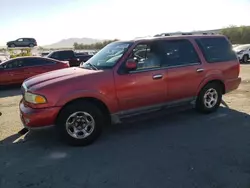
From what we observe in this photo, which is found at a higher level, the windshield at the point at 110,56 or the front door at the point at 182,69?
the windshield at the point at 110,56

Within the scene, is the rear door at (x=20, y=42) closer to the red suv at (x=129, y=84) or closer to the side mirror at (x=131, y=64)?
the red suv at (x=129, y=84)

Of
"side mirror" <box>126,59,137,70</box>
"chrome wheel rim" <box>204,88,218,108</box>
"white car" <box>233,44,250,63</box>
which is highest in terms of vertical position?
"side mirror" <box>126,59,137,70</box>

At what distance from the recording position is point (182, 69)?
5.65m

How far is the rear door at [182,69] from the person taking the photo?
5547 mm

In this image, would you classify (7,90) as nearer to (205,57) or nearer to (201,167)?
(205,57)

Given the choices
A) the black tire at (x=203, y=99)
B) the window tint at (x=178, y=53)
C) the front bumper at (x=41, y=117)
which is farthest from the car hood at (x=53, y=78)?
the black tire at (x=203, y=99)

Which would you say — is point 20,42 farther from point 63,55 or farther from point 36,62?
point 36,62

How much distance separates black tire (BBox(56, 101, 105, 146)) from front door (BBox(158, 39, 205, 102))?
5.25 feet

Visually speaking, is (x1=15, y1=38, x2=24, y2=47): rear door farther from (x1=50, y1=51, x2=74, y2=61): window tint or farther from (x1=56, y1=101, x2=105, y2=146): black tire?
(x1=56, y1=101, x2=105, y2=146): black tire

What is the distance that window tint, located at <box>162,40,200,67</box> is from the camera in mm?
5578

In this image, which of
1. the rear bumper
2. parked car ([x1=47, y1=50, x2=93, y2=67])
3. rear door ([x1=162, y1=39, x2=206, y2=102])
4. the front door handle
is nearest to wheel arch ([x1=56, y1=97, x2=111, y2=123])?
the front door handle

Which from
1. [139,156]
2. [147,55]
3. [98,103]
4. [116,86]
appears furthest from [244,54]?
[139,156]

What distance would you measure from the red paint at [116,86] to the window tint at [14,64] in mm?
7470

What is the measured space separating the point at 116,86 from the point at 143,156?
134cm
